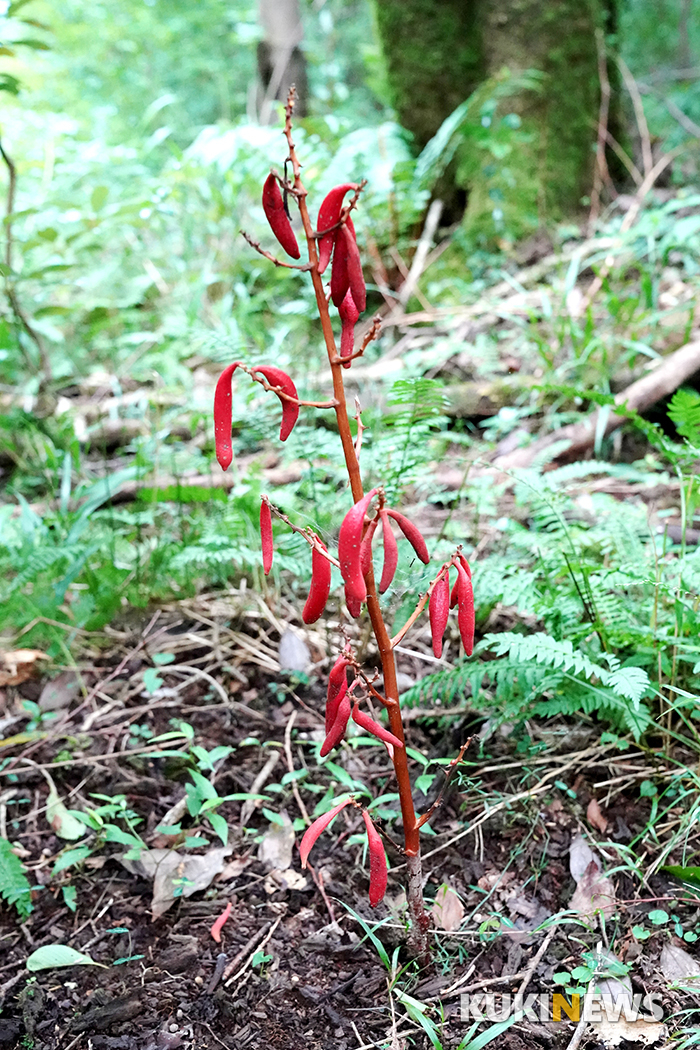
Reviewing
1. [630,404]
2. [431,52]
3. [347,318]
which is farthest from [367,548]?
[431,52]

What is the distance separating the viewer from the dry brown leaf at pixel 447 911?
147 centimetres

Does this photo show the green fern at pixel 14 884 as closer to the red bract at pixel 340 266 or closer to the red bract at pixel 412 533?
the red bract at pixel 412 533

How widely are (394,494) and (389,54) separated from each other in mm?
4722

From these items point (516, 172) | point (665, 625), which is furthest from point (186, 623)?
point (516, 172)

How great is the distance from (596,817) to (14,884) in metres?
1.27

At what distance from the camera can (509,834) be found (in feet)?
5.49

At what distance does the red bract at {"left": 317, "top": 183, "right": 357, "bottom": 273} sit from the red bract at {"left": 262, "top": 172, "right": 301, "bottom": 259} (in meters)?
0.04

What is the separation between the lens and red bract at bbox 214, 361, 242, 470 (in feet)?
3.62

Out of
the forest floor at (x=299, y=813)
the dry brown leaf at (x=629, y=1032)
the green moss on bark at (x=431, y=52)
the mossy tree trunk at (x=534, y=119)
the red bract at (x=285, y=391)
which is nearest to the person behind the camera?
the red bract at (x=285, y=391)

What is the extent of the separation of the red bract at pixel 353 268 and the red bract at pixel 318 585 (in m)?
0.38

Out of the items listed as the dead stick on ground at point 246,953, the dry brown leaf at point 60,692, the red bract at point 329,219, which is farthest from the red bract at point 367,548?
the dry brown leaf at point 60,692

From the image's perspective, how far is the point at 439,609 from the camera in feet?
3.79

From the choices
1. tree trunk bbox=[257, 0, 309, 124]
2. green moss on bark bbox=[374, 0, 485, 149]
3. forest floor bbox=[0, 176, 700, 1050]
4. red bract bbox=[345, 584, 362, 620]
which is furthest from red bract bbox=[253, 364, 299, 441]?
tree trunk bbox=[257, 0, 309, 124]

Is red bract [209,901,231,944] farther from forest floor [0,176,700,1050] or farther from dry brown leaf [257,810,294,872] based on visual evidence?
dry brown leaf [257,810,294,872]
